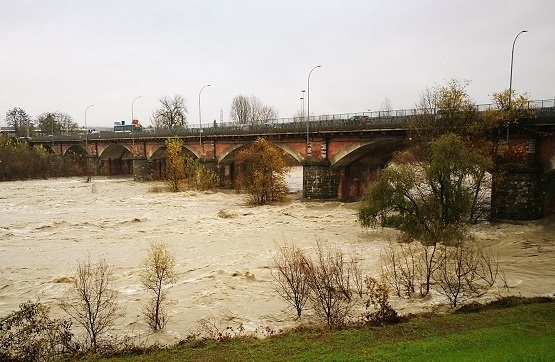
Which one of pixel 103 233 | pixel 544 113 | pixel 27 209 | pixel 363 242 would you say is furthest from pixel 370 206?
pixel 27 209

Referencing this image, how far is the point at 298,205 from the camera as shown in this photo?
3622 cm

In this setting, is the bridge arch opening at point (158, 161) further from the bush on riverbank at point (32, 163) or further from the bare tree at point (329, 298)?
the bare tree at point (329, 298)

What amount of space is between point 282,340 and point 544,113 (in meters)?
23.5

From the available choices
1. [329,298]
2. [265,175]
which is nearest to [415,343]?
[329,298]

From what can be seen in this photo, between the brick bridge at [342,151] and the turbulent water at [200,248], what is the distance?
2108 mm

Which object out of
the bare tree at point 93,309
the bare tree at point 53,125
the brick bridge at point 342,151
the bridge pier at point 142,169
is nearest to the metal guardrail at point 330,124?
the brick bridge at point 342,151

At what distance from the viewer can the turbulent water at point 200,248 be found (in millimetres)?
14766

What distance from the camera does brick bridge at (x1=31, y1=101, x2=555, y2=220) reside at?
25859mm

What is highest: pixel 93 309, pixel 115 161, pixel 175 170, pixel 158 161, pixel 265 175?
pixel 158 161

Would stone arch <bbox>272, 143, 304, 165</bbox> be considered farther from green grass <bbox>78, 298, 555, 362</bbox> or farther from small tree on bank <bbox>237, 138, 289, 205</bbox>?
green grass <bbox>78, 298, 555, 362</bbox>

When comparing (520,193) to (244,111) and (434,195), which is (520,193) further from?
(244,111)

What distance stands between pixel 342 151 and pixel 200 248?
19.0 m

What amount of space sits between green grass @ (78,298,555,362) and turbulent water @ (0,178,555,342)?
204cm

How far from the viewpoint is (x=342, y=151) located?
123 feet
